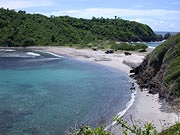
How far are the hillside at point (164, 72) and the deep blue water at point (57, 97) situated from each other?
310 cm

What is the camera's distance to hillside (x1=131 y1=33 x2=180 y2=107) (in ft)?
111

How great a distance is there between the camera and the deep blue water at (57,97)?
87.1 feet

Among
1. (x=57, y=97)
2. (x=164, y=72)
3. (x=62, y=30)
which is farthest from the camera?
(x=62, y=30)

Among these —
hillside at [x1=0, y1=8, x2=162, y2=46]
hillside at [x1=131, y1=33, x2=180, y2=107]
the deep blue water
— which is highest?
hillside at [x1=0, y1=8, x2=162, y2=46]

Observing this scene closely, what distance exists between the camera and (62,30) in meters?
132

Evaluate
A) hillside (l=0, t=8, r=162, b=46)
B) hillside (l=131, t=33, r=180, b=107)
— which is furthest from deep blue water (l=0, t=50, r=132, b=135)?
hillside (l=0, t=8, r=162, b=46)

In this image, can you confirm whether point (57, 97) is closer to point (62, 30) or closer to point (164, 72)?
point (164, 72)

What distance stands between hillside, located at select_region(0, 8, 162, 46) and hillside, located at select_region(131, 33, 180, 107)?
235 ft

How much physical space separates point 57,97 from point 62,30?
97138 mm

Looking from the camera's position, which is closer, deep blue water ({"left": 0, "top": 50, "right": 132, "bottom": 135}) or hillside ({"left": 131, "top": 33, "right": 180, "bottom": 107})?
deep blue water ({"left": 0, "top": 50, "right": 132, "bottom": 135})

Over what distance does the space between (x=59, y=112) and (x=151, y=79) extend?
18.8 metres

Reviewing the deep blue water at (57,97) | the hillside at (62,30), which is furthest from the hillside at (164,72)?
the hillside at (62,30)

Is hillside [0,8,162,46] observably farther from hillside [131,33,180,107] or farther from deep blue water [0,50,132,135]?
hillside [131,33,180,107]

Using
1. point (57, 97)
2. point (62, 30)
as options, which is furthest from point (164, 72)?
point (62, 30)
